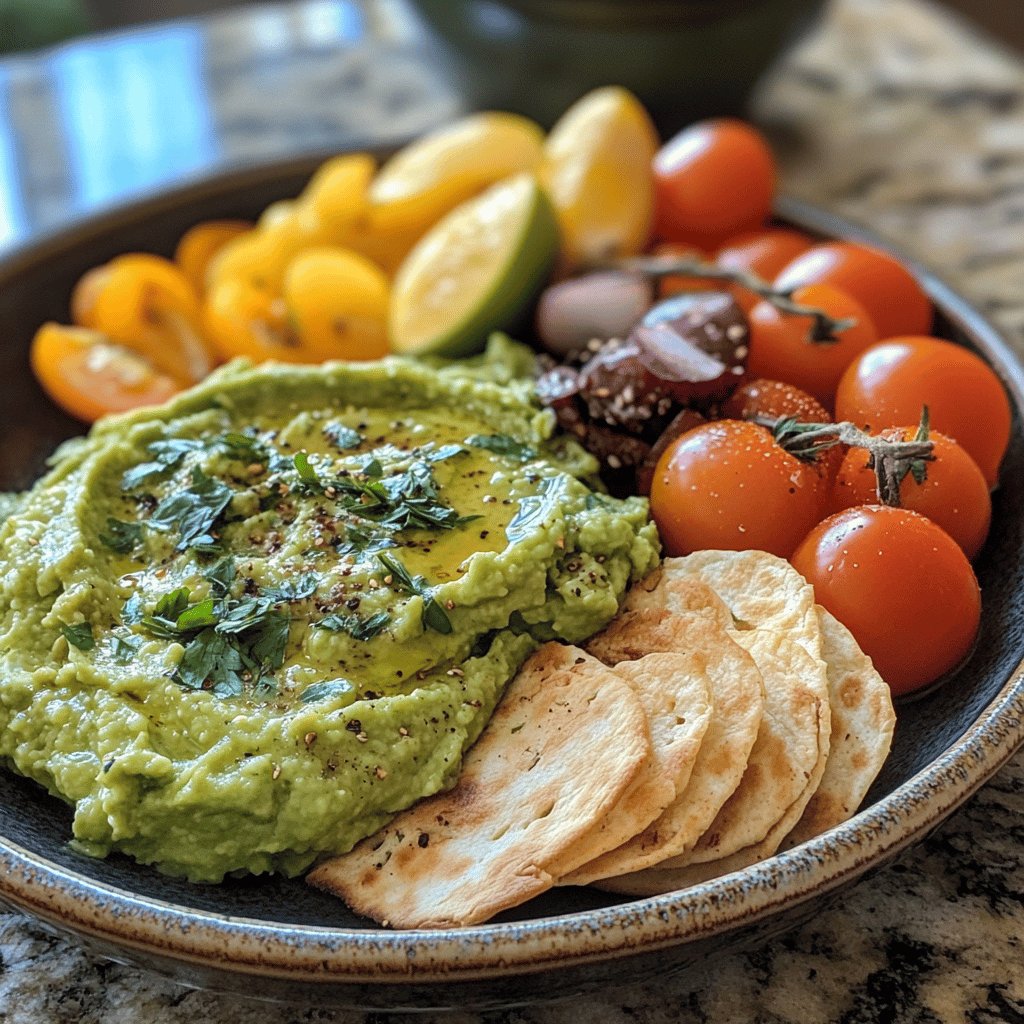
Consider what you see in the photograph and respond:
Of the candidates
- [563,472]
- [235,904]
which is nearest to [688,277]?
[563,472]

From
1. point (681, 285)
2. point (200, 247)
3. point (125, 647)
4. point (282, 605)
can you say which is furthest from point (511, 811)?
point (200, 247)

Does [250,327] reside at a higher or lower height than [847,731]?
higher

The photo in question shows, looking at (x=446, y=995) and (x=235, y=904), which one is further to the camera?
(x=235, y=904)

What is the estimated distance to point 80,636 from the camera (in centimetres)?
155

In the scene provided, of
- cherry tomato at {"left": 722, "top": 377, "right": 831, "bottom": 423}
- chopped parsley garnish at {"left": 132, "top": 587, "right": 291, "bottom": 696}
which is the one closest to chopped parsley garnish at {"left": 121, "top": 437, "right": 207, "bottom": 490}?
chopped parsley garnish at {"left": 132, "top": 587, "right": 291, "bottom": 696}

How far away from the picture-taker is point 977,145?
134 inches

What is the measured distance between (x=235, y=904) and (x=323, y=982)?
26 centimetres

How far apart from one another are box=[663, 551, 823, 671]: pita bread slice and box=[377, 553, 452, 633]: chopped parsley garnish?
361 millimetres

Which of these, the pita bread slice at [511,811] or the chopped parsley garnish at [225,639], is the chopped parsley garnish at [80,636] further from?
the pita bread slice at [511,811]

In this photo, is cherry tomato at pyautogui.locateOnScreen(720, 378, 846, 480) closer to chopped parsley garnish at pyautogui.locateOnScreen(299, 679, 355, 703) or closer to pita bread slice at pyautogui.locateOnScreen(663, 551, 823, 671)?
pita bread slice at pyautogui.locateOnScreen(663, 551, 823, 671)

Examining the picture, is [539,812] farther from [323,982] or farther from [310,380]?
[310,380]

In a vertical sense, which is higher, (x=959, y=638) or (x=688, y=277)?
(x=688, y=277)

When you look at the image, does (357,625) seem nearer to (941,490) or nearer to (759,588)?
(759,588)

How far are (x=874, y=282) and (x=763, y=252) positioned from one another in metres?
0.31
